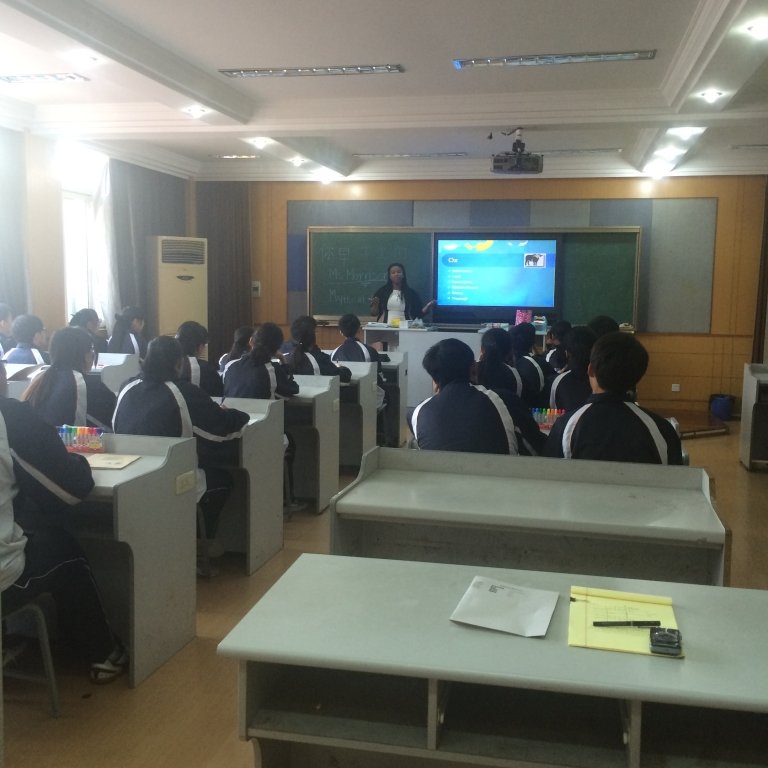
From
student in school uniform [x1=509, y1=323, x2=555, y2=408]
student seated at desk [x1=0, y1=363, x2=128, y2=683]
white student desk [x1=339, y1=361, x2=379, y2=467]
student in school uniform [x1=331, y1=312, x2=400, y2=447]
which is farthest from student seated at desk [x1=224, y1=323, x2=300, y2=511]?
student seated at desk [x1=0, y1=363, x2=128, y2=683]

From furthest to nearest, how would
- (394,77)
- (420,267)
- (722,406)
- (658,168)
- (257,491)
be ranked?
(420,267) → (658,168) → (722,406) → (394,77) → (257,491)

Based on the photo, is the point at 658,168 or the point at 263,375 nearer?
the point at 263,375

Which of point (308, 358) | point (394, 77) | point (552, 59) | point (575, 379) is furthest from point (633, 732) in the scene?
point (394, 77)

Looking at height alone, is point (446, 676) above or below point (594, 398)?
below

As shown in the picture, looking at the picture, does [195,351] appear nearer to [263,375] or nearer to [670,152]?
[263,375]

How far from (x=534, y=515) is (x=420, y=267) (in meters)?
7.65

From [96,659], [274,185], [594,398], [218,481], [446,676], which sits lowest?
[96,659]

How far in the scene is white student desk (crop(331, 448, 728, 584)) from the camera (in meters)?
2.17

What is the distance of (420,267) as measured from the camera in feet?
31.7

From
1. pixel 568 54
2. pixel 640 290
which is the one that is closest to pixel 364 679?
pixel 568 54

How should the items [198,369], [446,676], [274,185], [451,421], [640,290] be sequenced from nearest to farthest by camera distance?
[446,676]
[451,421]
[198,369]
[640,290]
[274,185]

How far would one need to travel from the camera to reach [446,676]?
52.1 inches

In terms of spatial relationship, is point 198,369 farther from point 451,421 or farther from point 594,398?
point 594,398

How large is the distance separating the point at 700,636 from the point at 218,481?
8.94 ft
